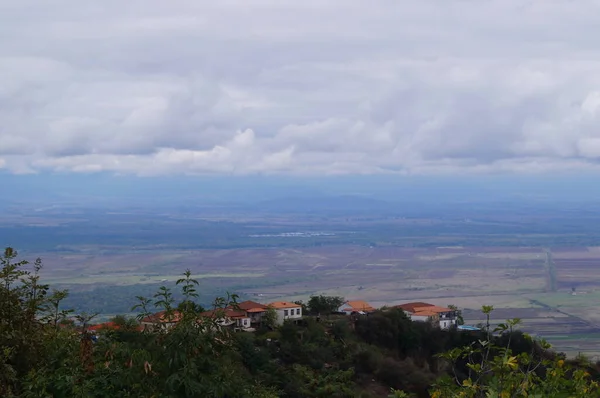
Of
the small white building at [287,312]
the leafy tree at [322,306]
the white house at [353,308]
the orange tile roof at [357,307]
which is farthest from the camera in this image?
the orange tile roof at [357,307]

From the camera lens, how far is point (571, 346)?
31.9 meters

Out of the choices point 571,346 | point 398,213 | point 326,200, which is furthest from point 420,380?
point 326,200

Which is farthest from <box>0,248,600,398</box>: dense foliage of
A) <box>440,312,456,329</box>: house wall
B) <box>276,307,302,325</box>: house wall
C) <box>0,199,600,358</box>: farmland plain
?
<box>0,199,600,358</box>: farmland plain

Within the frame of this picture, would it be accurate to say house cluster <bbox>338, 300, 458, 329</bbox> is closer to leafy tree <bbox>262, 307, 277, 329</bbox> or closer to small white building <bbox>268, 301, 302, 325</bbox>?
small white building <bbox>268, 301, 302, 325</bbox>

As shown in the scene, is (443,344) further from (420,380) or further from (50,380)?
(50,380)

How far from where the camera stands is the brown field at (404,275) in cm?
4381

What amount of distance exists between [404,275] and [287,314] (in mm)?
36112

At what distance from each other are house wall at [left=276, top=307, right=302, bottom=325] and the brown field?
35.7ft

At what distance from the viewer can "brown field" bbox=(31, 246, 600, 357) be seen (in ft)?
144

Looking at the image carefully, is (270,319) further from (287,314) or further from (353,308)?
(353,308)

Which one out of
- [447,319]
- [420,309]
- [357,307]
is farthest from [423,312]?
[357,307]

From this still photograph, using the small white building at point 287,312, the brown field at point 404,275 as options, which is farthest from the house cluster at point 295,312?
the brown field at point 404,275

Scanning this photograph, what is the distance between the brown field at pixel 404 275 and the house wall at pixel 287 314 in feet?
35.7

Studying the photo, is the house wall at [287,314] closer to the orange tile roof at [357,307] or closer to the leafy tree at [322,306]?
the leafy tree at [322,306]
